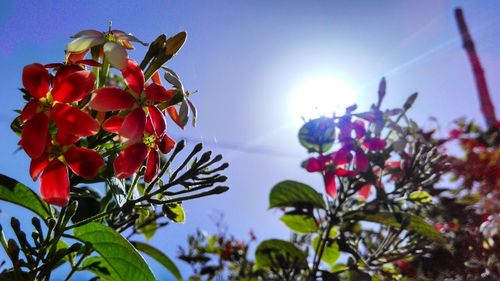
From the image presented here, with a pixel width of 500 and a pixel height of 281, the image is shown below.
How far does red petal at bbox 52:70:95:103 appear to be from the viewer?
35.2 inches

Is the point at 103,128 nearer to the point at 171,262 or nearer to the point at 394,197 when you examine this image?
the point at 171,262

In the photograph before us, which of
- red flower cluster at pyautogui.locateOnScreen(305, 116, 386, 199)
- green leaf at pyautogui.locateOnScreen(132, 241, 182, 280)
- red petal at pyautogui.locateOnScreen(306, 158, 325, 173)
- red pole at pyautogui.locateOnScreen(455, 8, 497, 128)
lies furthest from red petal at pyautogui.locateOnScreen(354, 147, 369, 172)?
red pole at pyautogui.locateOnScreen(455, 8, 497, 128)

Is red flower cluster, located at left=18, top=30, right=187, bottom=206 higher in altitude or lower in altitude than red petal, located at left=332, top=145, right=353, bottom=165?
lower

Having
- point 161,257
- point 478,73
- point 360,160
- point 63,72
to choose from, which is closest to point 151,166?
point 63,72

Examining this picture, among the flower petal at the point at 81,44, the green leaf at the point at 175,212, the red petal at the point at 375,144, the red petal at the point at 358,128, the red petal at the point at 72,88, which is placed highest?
the red petal at the point at 358,128

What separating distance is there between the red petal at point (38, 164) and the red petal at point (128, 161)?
121mm

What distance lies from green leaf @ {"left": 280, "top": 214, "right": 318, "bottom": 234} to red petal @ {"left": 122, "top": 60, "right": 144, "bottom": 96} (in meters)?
1.41

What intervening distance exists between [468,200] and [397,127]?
381 millimetres

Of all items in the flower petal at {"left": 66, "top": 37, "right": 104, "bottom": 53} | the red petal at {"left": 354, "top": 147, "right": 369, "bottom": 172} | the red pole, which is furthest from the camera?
the red pole

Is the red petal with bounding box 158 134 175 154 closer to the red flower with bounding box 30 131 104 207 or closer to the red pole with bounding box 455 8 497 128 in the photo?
the red flower with bounding box 30 131 104 207

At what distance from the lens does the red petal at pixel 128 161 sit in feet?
2.97

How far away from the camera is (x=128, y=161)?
2.99ft

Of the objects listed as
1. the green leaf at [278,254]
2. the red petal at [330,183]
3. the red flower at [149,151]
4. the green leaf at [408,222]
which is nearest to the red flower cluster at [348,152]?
the red petal at [330,183]

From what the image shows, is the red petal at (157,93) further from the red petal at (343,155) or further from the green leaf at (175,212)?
the red petal at (343,155)
